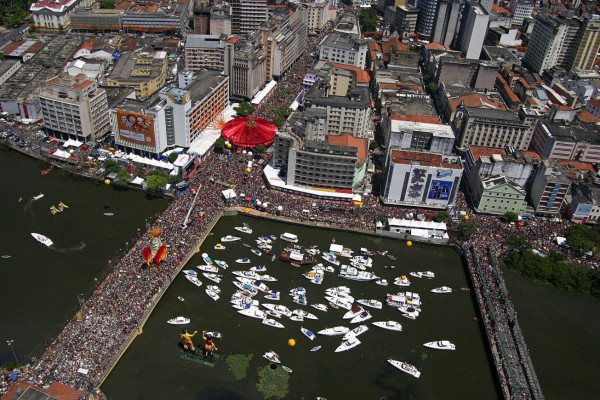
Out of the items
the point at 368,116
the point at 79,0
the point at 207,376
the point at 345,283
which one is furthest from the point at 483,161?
the point at 79,0

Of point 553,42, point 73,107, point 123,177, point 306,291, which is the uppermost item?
point 553,42

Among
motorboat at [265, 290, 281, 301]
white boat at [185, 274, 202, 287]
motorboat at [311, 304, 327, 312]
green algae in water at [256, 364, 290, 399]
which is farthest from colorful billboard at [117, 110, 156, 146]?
green algae in water at [256, 364, 290, 399]

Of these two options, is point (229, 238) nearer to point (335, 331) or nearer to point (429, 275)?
point (335, 331)

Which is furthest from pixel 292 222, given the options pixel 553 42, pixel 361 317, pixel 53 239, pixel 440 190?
pixel 553 42

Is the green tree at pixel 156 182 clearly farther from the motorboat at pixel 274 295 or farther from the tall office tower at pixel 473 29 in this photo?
the tall office tower at pixel 473 29

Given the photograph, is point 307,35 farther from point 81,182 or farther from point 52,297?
point 52,297

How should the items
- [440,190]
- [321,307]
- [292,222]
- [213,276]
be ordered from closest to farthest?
[321,307], [213,276], [292,222], [440,190]

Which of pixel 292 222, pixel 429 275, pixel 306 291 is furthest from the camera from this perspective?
pixel 292 222

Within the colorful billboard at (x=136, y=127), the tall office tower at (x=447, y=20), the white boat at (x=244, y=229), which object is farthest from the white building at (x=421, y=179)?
the tall office tower at (x=447, y=20)
